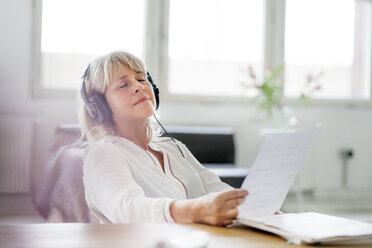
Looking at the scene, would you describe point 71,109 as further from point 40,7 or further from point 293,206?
point 293,206

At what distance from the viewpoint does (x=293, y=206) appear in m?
3.88

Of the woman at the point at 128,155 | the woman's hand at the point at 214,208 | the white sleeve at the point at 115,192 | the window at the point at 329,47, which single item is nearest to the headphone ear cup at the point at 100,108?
the woman at the point at 128,155

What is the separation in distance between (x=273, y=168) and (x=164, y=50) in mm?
3099

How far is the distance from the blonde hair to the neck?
18 mm

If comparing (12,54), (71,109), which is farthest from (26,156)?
(12,54)

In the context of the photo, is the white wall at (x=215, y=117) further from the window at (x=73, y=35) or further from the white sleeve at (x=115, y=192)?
the white sleeve at (x=115, y=192)

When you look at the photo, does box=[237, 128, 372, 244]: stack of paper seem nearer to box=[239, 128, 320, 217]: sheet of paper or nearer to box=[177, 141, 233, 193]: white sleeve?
box=[239, 128, 320, 217]: sheet of paper

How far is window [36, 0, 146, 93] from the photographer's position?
11.9ft

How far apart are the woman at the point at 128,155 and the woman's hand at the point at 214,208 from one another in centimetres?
4

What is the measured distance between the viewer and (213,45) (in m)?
3.98

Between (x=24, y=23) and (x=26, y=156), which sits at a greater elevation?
(x=24, y=23)

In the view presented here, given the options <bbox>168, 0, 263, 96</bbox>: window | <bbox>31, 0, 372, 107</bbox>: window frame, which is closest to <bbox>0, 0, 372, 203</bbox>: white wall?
<bbox>31, 0, 372, 107</bbox>: window frame

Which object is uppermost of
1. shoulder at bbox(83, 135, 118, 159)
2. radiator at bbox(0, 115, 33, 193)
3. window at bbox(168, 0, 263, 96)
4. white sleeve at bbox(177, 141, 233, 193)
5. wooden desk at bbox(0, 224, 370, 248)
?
window at bbox(168, 0, 263, 96)

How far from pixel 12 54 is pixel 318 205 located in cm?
269
